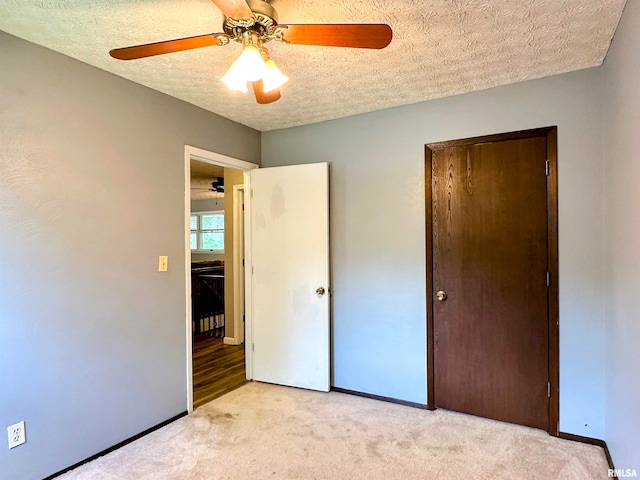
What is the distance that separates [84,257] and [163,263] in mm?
558

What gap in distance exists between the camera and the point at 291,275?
350cm

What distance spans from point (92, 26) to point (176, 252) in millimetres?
1511

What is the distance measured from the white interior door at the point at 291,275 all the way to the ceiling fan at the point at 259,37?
1.69 m

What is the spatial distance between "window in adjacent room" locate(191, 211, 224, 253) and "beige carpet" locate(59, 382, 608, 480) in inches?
256

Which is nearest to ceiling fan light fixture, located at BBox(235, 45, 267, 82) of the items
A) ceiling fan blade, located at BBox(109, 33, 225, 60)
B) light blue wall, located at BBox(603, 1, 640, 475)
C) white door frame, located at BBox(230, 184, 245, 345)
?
ceiling fan blade, located at BBox(109, 33, 225, 60)

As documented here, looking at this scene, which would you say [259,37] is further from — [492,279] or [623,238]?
[492,279]

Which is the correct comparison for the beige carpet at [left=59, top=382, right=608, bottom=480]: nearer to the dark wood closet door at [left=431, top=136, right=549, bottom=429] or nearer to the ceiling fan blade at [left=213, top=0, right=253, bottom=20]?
the dark wood closet door at [left=431, top=136, right=549, bottom=429]

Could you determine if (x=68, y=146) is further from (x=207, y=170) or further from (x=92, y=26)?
(x=207, y=170)

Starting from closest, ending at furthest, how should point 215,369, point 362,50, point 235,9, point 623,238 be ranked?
point 235,9 < point 623,238 < point 362,50 < point 215,369

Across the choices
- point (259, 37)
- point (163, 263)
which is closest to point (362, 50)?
point (259, 37)

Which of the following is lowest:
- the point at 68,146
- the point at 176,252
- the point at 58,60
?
the point at 176,252

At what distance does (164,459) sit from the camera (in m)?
2.35

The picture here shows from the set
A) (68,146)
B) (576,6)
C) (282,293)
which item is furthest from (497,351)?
(68,146)

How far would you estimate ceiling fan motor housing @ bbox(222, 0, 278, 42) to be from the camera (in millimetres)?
1480
